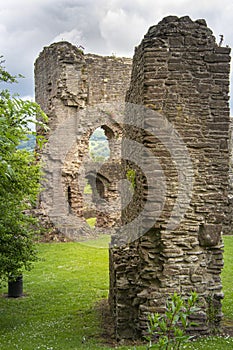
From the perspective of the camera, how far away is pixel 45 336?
7.22 metres

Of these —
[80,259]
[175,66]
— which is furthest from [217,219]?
[80,259]

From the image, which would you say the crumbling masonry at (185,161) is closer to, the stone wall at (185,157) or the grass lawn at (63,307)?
the stone wall at (185,157)

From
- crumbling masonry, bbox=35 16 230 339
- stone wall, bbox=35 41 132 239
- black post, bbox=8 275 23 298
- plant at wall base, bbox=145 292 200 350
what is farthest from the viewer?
stone wall, bbox=35 41 132 239

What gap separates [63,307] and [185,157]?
4523mm

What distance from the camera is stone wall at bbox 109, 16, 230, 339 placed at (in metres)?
6.81

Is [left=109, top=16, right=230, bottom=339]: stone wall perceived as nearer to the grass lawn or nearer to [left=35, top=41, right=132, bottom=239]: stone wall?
the grass lawn

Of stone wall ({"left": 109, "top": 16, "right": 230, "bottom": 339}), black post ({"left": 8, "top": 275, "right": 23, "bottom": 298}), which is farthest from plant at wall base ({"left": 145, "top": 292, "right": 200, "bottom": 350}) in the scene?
black post ({"left": 8, "top": 275, "right": 23, "bottom": 298})

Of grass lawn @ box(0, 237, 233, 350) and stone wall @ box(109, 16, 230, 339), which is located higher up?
stone wall @ box(109, 16, 230, 339)

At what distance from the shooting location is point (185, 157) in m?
6.89

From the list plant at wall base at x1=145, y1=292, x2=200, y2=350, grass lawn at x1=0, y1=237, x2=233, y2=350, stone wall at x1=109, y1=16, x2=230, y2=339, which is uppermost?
stone wall at x1=109, y1=16, x2=230, y2=339

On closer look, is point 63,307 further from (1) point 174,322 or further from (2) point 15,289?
(1) point 174,322

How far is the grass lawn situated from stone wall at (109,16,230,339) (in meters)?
1.02

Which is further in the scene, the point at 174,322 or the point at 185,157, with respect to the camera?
the point at 185,157

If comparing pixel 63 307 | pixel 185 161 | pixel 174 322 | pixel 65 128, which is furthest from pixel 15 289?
pixel 65 128
